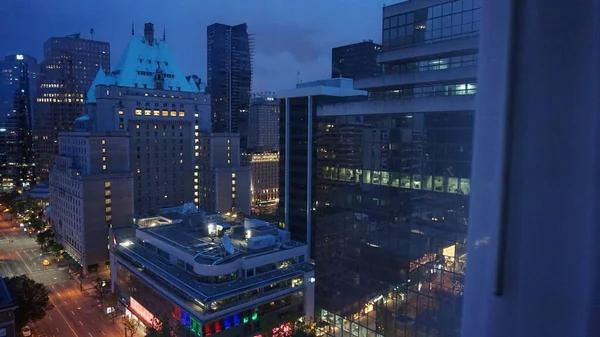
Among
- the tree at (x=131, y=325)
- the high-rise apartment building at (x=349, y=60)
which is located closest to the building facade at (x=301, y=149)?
the tree at (x=131, y=325)

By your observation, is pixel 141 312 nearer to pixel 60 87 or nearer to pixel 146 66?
pixel 146 66

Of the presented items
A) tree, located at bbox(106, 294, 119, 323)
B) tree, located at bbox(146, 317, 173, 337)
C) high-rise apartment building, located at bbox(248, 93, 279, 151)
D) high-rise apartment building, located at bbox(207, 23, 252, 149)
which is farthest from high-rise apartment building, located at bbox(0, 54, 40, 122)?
tree, located at bbox(146, 317, 173, 337)

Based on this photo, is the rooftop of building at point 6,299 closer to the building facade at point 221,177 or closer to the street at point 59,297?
the street at point 59,297

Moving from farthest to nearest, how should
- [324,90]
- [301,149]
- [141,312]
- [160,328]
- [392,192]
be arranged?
[301,149], [324,90], [141,312], [160,328], [392,192]

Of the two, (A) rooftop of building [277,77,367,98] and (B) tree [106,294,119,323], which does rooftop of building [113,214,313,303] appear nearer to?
(B) tree [106,294,119,323]

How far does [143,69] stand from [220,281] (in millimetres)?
20226

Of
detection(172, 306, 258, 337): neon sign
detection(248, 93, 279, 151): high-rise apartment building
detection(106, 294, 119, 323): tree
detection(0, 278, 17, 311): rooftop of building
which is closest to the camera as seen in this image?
detection(0, 278, 17, 311): rooftop of building

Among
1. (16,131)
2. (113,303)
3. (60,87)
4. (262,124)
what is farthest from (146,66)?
(16,131)

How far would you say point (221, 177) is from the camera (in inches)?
1128

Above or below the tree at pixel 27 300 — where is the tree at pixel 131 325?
below

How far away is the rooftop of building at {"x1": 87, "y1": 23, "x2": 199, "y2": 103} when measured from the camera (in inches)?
1090

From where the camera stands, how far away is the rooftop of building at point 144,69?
90.8 ft

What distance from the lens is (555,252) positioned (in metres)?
0.90

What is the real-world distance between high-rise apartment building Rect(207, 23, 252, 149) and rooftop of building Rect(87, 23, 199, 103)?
23.2 metres
